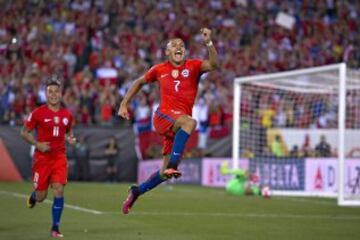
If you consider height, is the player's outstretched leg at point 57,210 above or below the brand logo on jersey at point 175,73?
below

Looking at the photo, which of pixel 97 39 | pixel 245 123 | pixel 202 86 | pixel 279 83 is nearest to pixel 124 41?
pixel 97 39

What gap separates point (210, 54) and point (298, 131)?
1510cm

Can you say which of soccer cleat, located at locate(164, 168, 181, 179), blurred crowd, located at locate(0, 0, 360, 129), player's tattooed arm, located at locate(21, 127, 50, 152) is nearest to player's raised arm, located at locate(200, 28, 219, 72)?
soccer cleat, located at locate(164, 168, 181, 179)

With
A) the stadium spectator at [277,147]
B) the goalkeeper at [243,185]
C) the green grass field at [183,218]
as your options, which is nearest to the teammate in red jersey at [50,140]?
the green grass field at [183,218]

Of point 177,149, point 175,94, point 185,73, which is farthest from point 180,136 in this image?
point 185,73

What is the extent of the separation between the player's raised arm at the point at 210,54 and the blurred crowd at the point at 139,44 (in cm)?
1557

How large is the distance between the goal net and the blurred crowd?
842mm

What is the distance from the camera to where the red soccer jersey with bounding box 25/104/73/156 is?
40.9ft

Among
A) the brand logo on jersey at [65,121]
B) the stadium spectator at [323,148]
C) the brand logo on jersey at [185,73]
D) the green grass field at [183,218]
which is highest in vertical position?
the brand logo on jersey at [185,73]

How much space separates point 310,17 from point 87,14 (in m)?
10.9

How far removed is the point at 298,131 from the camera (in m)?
27.0

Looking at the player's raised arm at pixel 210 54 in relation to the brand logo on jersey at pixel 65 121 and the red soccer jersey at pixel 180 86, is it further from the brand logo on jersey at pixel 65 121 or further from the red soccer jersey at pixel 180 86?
the brand logo on jersey at pixel 65 121

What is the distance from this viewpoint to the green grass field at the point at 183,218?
12211 millimetres

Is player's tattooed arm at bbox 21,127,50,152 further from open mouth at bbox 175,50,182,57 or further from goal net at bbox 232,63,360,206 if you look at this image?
goal net at bbox 232,63,360,206
